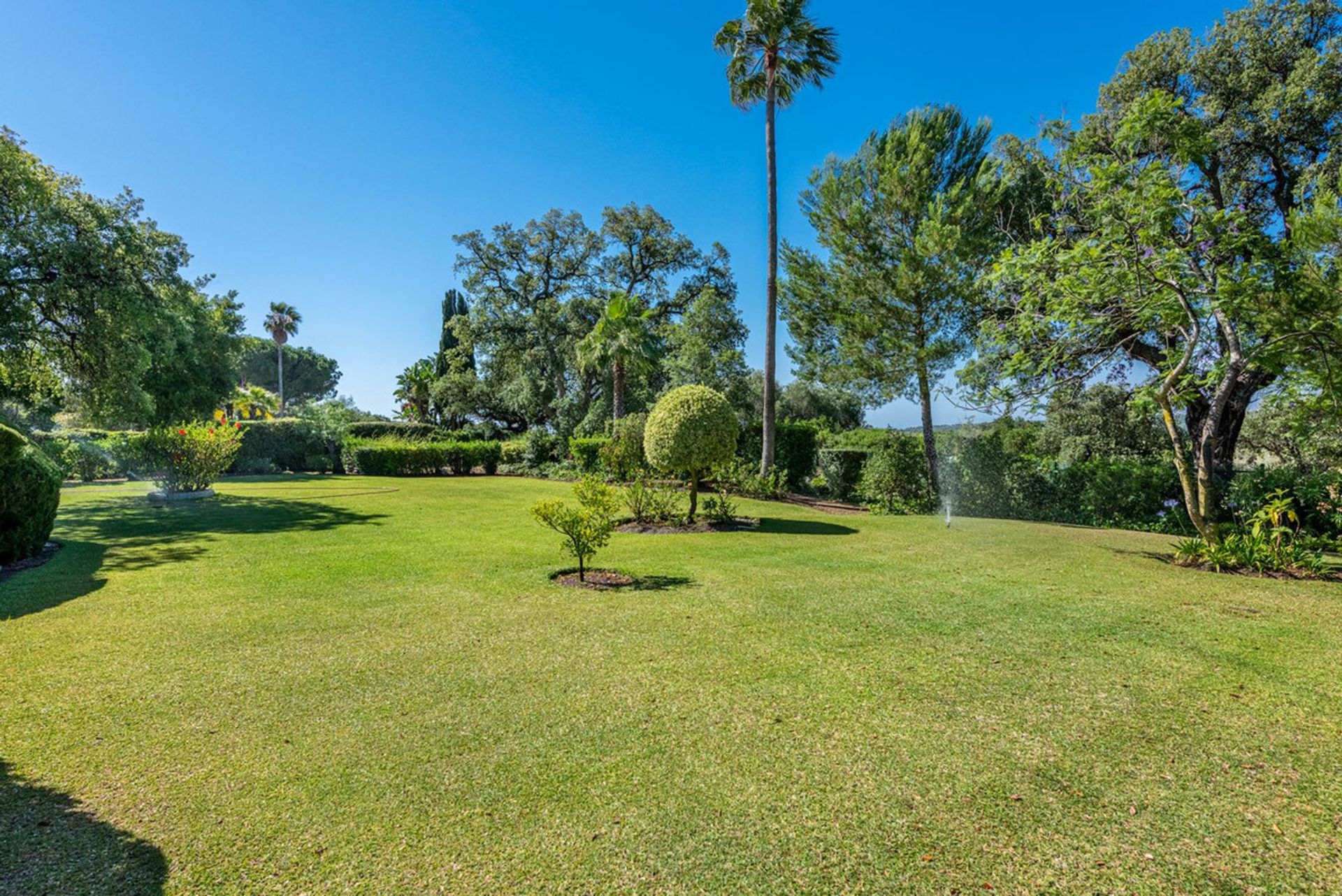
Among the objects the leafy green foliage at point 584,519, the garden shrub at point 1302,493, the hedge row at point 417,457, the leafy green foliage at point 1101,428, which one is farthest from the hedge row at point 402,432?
the garden shrub at point 1302,493

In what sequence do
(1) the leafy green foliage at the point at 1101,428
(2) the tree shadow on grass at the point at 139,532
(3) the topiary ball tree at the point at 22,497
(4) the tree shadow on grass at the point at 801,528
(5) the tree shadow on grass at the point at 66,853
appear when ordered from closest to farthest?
(5) the tree shadow on grass at the point at 66,853, (2) the tree shadow on grass at the point at 139,532, (3) the topiary ball tree at the point at 22,497, (4) the tree shadow on grass at the point at 801,528, (1) the leafy green foliage at the point at 1101,428

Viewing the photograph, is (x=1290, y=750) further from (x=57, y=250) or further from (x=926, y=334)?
(x=57, y=250)

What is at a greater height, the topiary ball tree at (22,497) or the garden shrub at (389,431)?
the garden shrub at (389,431)

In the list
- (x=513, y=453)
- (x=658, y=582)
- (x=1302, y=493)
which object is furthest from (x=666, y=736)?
(x=513, y=453)

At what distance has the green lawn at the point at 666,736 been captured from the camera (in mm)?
2346

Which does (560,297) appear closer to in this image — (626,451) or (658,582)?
(626,451)

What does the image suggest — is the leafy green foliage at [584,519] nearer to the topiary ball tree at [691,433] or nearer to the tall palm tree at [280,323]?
the topiary ball tree at [691,433]

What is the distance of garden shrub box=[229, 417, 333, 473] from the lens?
89.9 feet

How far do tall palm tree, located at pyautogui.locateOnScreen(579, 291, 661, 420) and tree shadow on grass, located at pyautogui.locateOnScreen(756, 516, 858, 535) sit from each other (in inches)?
491

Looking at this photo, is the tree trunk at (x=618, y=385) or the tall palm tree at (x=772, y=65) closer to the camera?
the tall palm tree at (x=772, y=65)

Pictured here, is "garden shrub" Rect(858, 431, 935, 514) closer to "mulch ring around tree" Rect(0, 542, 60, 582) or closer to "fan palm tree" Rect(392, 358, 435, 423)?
"mulch ring around tree" Rect(0, 542, 60, 582)

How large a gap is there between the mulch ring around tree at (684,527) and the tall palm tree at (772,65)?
5.17 m

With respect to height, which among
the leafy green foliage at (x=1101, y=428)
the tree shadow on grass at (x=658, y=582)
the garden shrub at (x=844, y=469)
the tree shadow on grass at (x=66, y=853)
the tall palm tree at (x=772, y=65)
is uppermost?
the tall palm tree at (x=772, y=65)

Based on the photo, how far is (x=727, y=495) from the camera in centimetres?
1683
